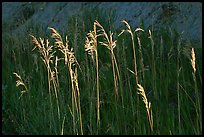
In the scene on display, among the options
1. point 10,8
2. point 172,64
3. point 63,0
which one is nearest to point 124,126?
point 172,64

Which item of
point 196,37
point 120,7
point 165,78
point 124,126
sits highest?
point 120,7

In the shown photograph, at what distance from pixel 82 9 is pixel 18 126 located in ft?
11.1

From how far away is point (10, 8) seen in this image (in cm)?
833

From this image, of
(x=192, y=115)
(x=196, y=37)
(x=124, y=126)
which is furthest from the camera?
(x=196, y=37)

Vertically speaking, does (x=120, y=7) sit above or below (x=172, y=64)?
above

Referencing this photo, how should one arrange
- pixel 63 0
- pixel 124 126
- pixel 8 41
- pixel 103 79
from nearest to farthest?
pixel 124 126, pixel 103 79, pixel 8 41, pixel 63 0

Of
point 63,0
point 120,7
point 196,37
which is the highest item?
point 63,0

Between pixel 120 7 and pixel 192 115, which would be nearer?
pixel 192 115

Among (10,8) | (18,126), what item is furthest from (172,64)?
(10,8)

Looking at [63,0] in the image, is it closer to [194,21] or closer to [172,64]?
[194,21]

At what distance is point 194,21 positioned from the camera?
5.55 metres

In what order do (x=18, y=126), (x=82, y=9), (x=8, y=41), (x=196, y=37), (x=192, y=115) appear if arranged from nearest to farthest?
(x=192, y=115) → (x=18, y=126) → (x=196, y=37) → (x=8, y=41) → (x=82, y=9)

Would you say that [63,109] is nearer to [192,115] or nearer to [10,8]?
[192,115]

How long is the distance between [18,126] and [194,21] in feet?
8.95
